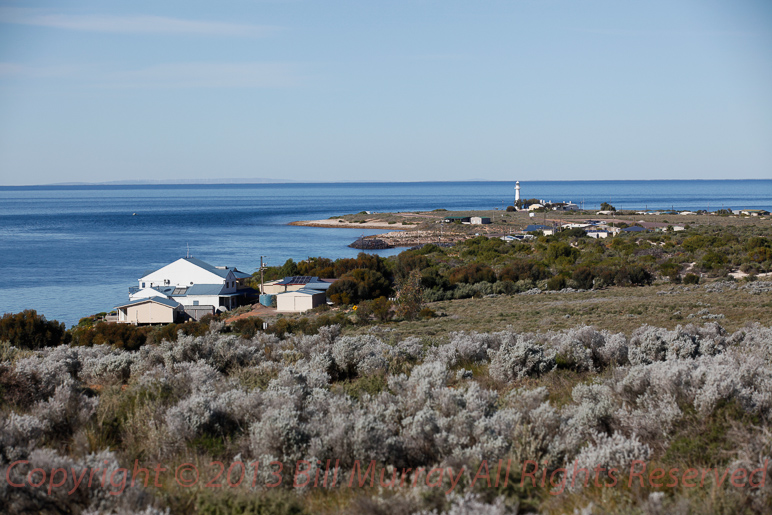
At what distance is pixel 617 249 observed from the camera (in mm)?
51188

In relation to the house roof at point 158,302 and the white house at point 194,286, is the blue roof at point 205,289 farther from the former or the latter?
the house roof at point 158,302

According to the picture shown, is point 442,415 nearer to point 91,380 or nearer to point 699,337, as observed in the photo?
point 91,380

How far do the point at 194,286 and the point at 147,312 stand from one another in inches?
226

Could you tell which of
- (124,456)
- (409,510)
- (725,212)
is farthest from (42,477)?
(725,212)

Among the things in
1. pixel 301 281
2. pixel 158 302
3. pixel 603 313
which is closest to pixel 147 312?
pixel 158 302

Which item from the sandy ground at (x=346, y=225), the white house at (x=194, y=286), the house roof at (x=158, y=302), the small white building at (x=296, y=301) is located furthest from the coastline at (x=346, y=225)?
the house roof at (x=158, y=302)

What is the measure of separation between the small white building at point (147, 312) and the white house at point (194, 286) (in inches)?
91.1

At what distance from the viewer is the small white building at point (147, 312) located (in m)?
32.7

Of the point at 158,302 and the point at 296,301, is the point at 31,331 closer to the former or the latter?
the point at 158,302

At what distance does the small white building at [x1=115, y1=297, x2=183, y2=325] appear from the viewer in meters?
32.7

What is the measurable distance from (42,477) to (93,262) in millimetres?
65730

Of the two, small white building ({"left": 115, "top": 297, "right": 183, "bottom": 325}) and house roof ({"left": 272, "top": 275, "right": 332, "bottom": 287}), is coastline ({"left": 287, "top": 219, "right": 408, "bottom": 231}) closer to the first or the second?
house roof ({"left": 272, "top": 275, "right": 332, "bottom": 287})

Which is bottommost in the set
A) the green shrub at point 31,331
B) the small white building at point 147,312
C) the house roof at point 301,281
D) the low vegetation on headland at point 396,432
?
the small white building at point 147,312

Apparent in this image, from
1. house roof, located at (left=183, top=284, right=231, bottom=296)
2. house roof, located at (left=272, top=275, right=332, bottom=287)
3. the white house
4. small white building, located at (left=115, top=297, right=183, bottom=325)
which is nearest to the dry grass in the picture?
house roof, located at (left=272, top=275, right=332, bottom=287)
